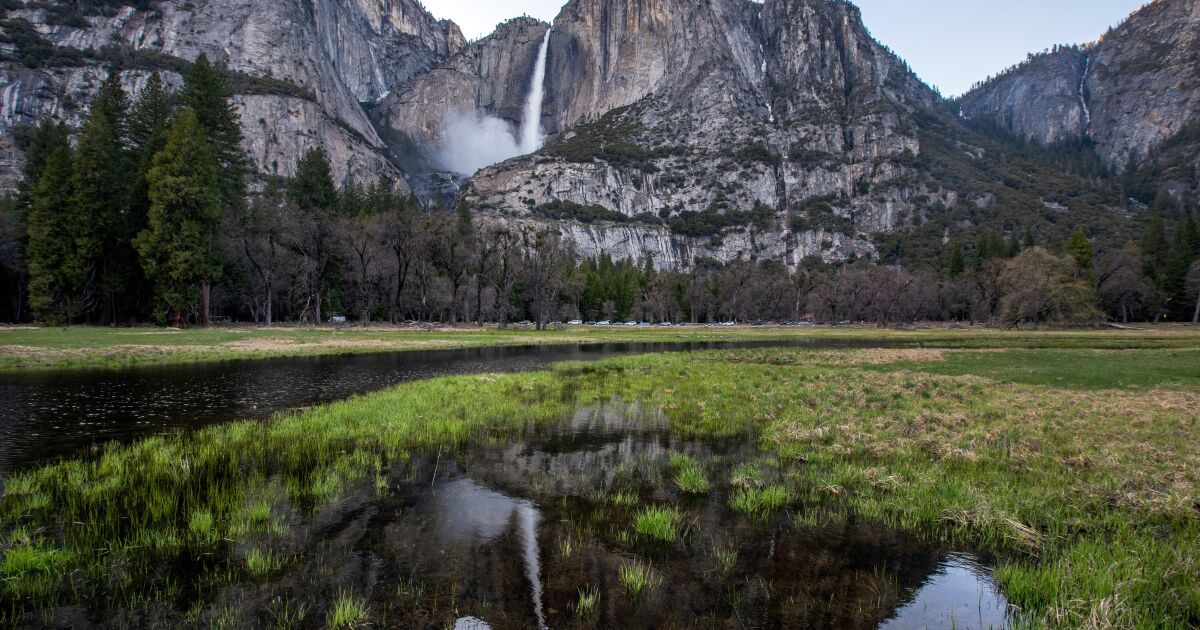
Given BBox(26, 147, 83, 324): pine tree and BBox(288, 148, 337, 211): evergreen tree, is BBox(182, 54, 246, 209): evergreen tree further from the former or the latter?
BBox(26, 147, 83, 324): pine tree

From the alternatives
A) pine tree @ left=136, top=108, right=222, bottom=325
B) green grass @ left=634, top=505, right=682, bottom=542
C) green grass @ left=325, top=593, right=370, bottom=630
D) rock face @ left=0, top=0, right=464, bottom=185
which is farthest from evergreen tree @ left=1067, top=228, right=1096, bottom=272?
rock face @ left=0, top=0, right=464, bottom=185

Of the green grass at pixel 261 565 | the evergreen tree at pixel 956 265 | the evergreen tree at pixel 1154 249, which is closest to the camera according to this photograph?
the green grass at pixel 261 565

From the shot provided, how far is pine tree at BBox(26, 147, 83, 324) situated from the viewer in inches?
1937

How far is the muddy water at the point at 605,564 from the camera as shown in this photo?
16.3 ft

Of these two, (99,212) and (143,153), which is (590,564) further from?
(143,153)

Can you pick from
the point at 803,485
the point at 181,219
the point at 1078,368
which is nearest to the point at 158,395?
the point at 803,485

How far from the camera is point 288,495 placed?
825cm

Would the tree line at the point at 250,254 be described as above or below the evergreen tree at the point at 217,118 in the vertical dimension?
below

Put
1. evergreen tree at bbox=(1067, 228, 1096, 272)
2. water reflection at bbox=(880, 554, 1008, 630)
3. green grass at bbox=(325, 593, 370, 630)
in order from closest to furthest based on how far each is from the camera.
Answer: green grass at bbox=(325, 593, 370, 630) < water reflection at bbox=(880, 554, 1008, 630) < evergreen tree at bbox=(1067, 228, 1096, 272)

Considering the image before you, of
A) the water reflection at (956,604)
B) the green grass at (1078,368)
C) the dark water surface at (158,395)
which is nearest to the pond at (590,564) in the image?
the water reflection at (956,604)

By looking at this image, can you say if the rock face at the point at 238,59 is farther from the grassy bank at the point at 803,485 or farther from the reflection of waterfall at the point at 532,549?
the reflection of waterfall at the point at 532,549

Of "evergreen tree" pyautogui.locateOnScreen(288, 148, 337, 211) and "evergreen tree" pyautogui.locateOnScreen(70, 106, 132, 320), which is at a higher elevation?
"evergreen tree" pyautogui.locateOnScreen(288, 148, 337, 211)

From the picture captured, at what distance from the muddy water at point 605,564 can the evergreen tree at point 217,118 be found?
7289 cm

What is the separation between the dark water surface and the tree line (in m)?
35.0
